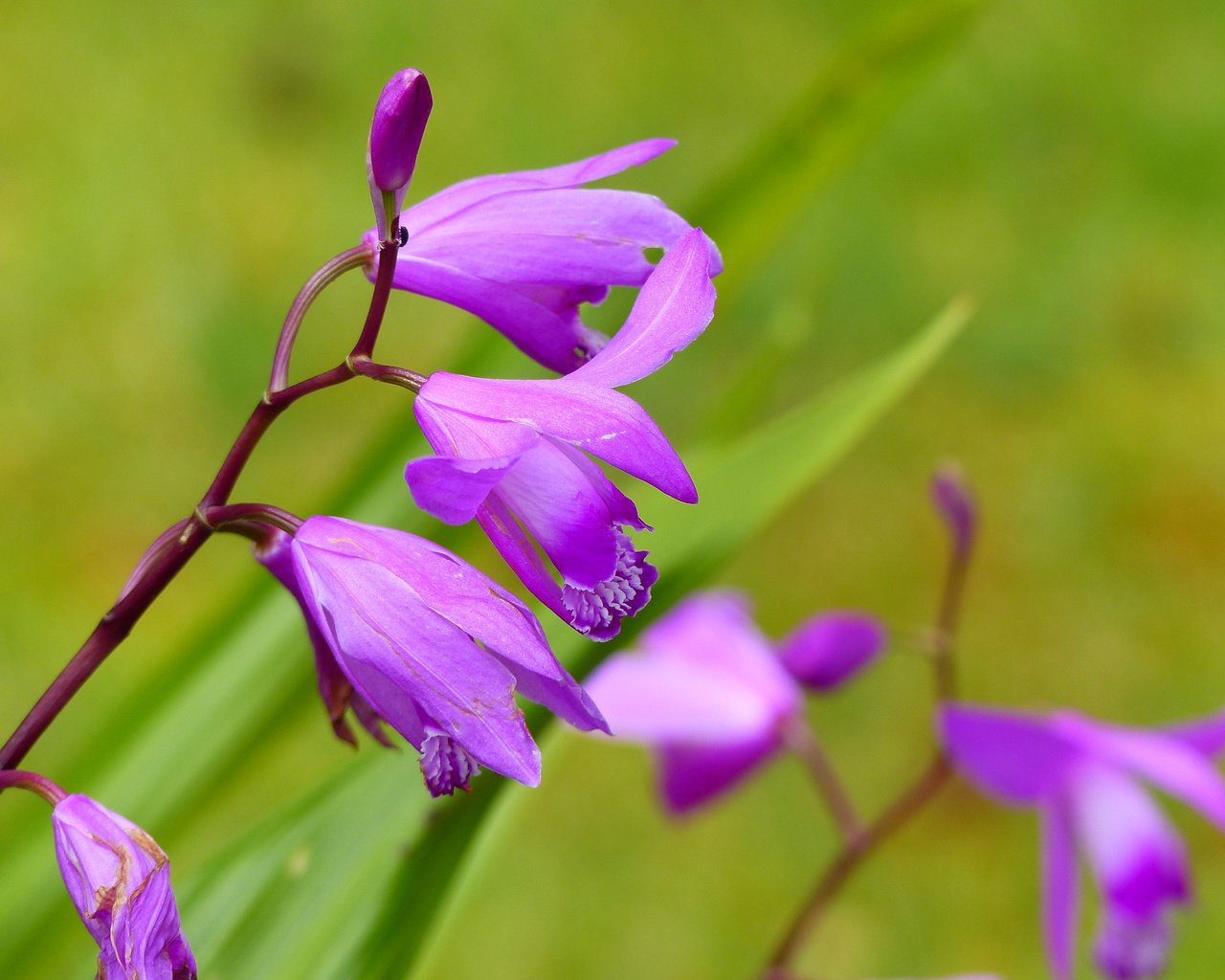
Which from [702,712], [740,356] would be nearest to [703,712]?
[702,712]

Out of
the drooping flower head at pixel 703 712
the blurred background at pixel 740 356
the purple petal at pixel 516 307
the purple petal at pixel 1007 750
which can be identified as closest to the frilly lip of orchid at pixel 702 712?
the drooping flower head at pixel 703 712

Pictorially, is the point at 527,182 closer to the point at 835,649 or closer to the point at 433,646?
the point at 433,646

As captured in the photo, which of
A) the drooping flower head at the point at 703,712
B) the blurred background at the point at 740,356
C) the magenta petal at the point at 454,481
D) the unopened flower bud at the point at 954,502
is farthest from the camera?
the blurred background at the point at 740,356

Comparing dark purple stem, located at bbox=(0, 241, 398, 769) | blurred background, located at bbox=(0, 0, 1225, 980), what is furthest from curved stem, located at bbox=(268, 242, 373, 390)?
blurred background, located at bbox=(0, 0, 1225, 980)

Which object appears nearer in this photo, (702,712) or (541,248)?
(541,248)

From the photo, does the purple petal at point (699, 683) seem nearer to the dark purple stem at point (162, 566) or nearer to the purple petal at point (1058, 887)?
the purple petal at point (1058, 887)

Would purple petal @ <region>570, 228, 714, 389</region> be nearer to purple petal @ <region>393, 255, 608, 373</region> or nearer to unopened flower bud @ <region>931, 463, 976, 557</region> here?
purple petal @ <region>393, 255, 608, 373</region>

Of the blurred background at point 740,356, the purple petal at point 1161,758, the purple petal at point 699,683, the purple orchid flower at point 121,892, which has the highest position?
the purple orchid flower at point 121,892
